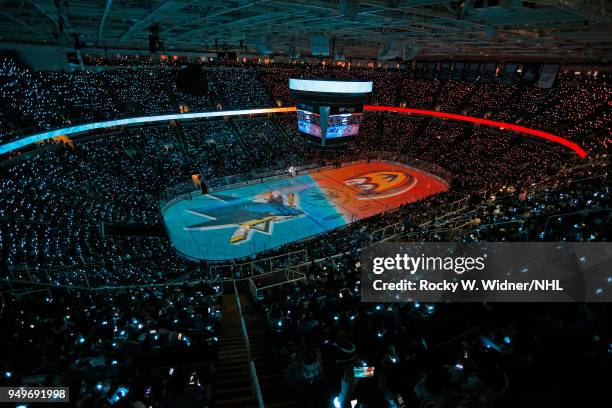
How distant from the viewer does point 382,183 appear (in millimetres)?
36500

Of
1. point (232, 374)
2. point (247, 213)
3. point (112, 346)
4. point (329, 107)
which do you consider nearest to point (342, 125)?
point (329, 107)

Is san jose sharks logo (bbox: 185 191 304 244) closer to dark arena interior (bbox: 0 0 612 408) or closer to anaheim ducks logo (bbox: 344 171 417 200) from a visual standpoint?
dark arena interior (bbox: 0 0 612 408)

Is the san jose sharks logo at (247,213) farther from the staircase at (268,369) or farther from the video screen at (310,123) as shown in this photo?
the staircase at (268,369)

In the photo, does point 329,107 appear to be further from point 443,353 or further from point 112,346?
point 443,353

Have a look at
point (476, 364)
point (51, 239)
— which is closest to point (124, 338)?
point (476, 364)

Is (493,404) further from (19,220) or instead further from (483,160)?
(483,160)

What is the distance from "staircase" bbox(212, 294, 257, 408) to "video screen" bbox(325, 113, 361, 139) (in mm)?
21943

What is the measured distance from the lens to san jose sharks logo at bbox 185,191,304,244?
26594mm

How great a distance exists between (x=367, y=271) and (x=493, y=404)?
27.3 ft

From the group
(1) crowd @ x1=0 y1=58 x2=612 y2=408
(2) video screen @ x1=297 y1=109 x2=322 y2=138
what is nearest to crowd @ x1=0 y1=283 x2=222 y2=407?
(1) crowd @ x1=0 y1=58 x2=612 y2=408

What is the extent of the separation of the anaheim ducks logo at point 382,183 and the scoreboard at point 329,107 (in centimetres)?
614

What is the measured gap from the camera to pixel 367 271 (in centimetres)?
1282

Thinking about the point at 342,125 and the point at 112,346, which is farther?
the point at 342,125

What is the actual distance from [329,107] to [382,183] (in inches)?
476
